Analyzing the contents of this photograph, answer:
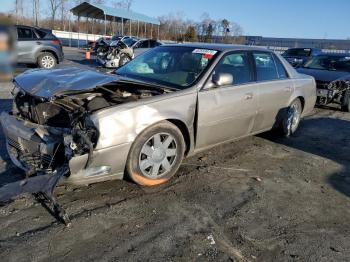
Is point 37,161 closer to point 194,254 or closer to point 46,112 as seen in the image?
point 46,112

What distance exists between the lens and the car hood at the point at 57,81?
3879 mm

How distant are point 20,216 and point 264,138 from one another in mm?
4241

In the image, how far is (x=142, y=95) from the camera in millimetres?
4223

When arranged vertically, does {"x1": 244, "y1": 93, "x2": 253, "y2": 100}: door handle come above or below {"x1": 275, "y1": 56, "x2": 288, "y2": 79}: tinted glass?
below

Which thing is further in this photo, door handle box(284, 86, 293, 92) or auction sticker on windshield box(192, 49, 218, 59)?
door handle box(284, 86, 293, 92)

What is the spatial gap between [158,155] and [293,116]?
130 inches

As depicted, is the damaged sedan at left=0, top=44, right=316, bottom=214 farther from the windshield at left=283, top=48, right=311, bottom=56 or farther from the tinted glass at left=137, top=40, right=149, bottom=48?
the tinted glass at left=137, top=40, right=149, bottom=48

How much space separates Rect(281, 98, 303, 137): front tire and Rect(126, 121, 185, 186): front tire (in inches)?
103

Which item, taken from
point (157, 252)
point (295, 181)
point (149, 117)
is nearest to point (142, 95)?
point (149, 117)

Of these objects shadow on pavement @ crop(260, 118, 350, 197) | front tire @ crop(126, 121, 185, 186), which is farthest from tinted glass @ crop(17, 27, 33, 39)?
front tire @ crop(126, 121, 185, 186)

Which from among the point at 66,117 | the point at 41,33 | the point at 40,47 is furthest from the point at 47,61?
the point at 66,117

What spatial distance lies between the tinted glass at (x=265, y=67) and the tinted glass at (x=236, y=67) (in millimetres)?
233

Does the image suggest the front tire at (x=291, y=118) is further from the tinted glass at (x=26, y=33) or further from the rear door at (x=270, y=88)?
the tinted glass at (x=26, y=33)

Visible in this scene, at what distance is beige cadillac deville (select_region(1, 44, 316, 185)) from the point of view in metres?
3.65
